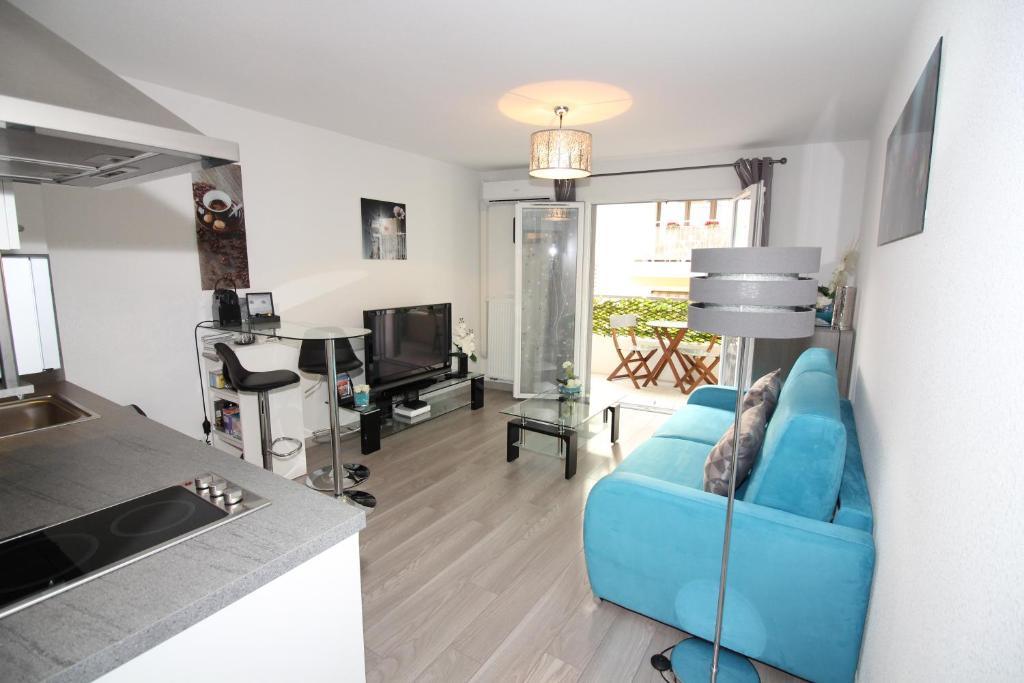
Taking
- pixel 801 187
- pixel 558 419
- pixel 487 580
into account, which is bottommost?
pixel 487 580

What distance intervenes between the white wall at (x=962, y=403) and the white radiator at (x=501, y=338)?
4.18 m

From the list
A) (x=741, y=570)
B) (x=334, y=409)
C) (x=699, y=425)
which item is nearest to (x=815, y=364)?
(x=699, y=425)

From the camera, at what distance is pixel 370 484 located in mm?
3207

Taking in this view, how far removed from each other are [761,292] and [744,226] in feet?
10.4

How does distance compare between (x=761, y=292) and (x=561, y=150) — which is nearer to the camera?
(x=761, y=292)

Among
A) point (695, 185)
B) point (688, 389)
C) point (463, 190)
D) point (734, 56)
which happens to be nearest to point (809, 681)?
point (734, 56)

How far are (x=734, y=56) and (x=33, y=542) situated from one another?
2959 mm

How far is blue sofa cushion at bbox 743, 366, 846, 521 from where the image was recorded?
5.21 ft

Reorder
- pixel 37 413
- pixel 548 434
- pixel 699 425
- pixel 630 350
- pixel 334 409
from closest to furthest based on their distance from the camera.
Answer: pixel 37 413 → pixel 334 409 → pixel 699 425 → pixel 548 434 → pixel 630 350

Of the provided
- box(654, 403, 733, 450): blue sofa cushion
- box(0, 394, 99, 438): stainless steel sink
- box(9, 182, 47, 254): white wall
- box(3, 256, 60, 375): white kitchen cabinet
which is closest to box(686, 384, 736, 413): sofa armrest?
box(654, 403, 733, 450): blue sofa cushion

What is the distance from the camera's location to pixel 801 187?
13.5ft

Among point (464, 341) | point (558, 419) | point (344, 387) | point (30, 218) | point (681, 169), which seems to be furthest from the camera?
point (464, 341)

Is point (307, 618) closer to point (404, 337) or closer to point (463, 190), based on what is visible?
point (404, 337)

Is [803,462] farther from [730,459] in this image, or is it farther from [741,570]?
[741,570]
